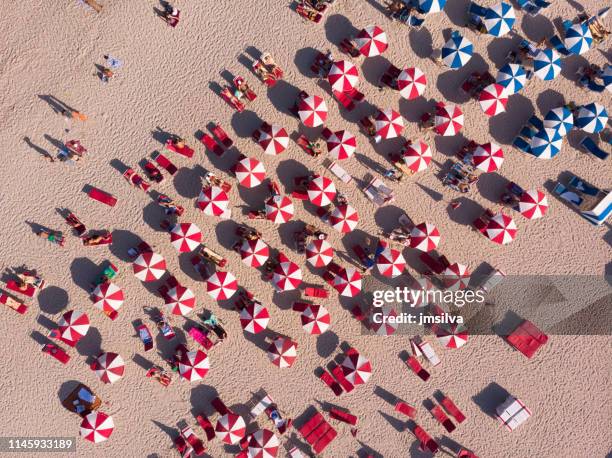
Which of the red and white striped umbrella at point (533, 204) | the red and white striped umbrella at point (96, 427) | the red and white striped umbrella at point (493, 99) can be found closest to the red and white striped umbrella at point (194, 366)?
the red and white striped umbrella at point (96, 427)

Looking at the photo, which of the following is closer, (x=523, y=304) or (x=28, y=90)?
(x=28, y=90)

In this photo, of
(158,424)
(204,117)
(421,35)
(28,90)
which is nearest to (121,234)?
(204,117)

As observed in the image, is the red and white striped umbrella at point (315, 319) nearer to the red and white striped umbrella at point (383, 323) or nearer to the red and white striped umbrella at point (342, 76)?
the red and white striped umbrella at point (383, 323)

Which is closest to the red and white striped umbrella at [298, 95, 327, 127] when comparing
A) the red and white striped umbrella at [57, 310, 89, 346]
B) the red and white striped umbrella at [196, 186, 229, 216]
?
the red and white striped umbrella at [196, 186, 229, 216]

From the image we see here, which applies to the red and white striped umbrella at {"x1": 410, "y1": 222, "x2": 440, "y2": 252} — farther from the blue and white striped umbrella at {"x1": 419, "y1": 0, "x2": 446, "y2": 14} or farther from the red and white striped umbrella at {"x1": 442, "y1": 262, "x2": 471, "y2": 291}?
the blue and white striped umbrella at {"x1": 419, "y1": 0, "x2": 446, "y2": 14}

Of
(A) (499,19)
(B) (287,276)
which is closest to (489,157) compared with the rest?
(A) (499,19)

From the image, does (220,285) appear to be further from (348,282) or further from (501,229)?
(501,229)

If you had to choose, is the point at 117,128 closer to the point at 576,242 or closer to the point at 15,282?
the point at 15,282
